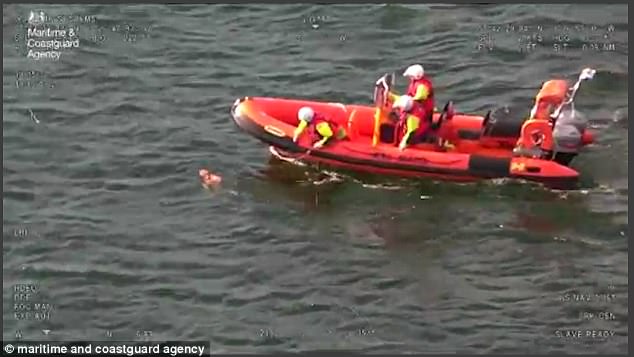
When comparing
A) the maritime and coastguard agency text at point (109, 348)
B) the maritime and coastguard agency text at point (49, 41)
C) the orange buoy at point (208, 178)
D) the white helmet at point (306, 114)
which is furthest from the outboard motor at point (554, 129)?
the maritime and coastguard agency text at point (49, 41)

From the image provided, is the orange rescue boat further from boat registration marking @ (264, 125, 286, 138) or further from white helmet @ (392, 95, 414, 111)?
white helmet @ (392, 95, 414, 111)

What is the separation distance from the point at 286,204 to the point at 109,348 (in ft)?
12.3

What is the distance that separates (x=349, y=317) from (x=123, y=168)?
4952 mm

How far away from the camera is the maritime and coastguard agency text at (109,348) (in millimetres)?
14750

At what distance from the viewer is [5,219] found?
58.0 feet

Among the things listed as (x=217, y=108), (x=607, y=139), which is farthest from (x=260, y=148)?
(x=607, y=139)

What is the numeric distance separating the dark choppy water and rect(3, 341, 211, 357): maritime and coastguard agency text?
8.0 inches

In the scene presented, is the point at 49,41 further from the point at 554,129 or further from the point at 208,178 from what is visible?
the point at 554,129

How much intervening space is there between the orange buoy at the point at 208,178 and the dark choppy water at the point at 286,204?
0.50 feet

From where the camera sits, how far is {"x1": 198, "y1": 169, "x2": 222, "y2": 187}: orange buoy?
18281 millimetres

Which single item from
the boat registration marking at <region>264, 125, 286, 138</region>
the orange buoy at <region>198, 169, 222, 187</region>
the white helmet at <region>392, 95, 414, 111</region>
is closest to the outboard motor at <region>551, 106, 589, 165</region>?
the white helmet at <region>392, 95, 414, 111</region>

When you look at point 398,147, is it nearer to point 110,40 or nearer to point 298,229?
point 298,229

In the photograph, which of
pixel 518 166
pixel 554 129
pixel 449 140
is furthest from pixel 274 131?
pixel 554 129

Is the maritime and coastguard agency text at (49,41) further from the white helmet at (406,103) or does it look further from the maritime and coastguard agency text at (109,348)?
the maritime and coastguard agency text at (109,348)
